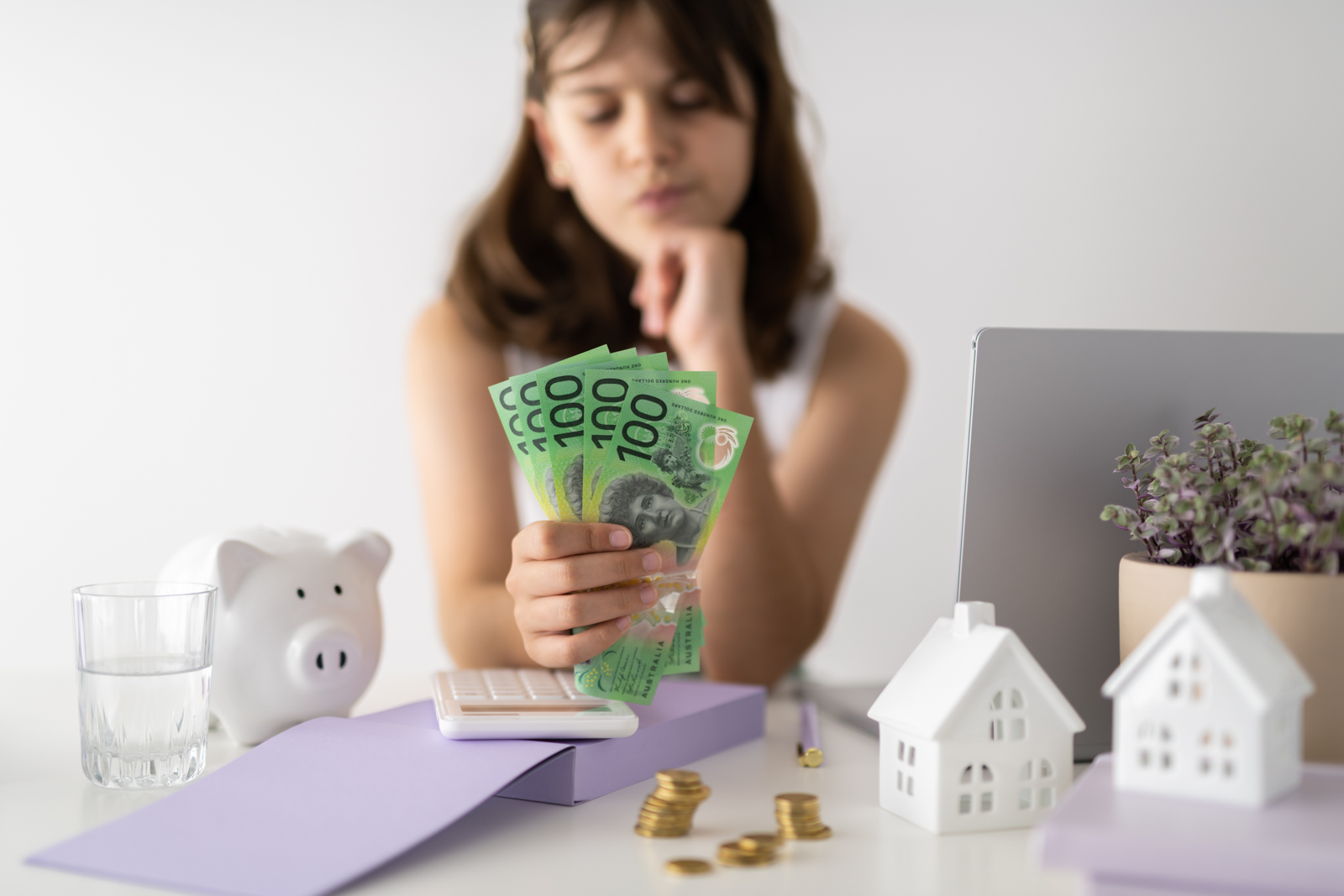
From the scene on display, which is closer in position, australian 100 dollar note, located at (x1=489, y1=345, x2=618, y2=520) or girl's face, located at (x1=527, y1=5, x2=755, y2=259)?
australian 100 dollar note, located at (x1=489, y1=345, x2=618, y2=520)

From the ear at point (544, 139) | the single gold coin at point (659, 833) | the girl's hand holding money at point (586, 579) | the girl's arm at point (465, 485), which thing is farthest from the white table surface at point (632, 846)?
the ear at point (544, 139)

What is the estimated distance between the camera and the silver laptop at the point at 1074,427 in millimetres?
724

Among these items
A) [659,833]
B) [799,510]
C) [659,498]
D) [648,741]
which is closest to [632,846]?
[659,833]

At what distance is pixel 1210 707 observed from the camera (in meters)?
0.47

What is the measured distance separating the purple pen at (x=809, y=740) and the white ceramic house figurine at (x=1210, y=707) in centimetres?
30

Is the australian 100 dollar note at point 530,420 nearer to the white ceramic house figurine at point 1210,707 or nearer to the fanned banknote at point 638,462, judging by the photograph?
the fanned banknote at point 638,462

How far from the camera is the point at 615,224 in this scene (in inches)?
67.2

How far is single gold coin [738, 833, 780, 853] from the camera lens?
1.79 feet

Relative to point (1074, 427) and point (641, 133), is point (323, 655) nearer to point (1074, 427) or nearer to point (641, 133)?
point (1074, 427)

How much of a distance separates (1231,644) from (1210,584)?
39mm

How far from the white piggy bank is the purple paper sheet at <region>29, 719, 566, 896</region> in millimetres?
92

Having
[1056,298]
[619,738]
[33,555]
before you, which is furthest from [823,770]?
[33,555]

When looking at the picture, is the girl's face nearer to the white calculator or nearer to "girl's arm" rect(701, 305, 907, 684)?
"girl's arm" rect(701, 305, 907, 684)

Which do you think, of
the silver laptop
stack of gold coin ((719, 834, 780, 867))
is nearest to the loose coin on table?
stack of gold coin ((719, 834, 780, 867))
